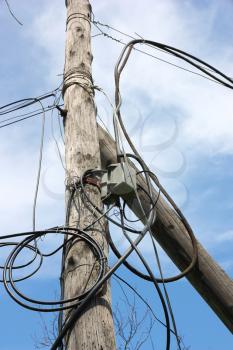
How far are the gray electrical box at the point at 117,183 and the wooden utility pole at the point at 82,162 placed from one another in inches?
2.6

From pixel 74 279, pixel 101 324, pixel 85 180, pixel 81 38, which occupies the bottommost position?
pixel 101 324

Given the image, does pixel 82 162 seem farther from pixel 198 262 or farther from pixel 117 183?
pixel 198 262

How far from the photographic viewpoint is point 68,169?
322 centimetres

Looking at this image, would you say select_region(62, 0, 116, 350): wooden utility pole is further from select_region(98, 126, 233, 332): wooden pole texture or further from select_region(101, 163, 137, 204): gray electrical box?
select_region(98, 126, 233, 332): wooden pole texture

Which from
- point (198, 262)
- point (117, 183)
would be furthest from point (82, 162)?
point (198, 262)

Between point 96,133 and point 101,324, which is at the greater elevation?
point 96,133

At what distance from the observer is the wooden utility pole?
7.73 ft

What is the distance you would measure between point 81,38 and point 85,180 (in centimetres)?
164

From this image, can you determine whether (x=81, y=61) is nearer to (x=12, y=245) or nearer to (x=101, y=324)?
(x=12, y=245)

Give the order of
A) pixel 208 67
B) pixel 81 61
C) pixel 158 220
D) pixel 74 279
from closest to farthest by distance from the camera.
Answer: pixel 74 279 → pixel 158 220 → pixel 81 61 → pixel 208 67

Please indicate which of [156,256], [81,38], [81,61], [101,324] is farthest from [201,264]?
[81,38]

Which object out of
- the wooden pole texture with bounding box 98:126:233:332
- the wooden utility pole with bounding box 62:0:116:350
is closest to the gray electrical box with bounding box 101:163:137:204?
the wooden utility pole with bounding box 62:0:116:350

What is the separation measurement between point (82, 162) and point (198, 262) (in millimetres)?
1065

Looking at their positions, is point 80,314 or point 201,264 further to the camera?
point 201,264
